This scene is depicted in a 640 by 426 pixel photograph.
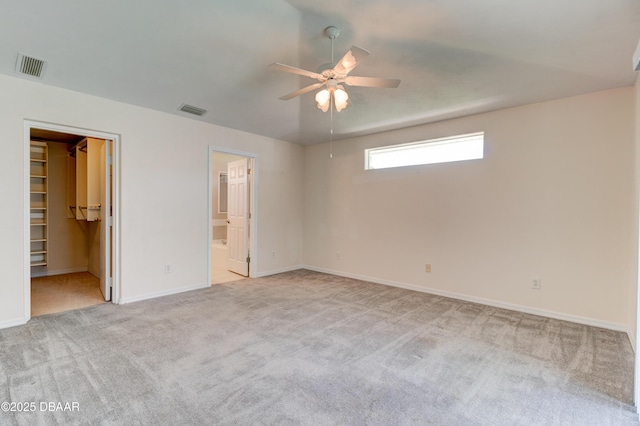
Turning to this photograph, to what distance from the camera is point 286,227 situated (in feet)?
19.1

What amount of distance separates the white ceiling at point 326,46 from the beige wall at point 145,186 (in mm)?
263

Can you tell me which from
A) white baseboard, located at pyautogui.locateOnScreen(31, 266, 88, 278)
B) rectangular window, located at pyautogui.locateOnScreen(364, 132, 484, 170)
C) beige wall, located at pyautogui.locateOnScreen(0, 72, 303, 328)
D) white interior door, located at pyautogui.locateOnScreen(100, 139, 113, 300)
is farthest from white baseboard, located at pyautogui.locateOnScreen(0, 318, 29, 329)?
rectangular window, located at pyautogui.locateOnScreen(364, 132, 484, 170)

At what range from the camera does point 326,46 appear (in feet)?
9.04

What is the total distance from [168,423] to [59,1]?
300 centimetres

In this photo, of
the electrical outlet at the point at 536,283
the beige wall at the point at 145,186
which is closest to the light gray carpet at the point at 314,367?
the electrical outlet at the point at 536,283

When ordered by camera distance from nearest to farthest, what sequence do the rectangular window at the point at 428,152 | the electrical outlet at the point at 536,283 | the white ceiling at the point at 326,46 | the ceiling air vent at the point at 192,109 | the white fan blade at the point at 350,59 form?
1. the white fan blade at the point at 350,59
2. the white ceiling at the point at 326,46
3. the electrical outlet at the point at 536,283
4. the ceiling air vent at the point at 192,109
5. the rectangular window at the point at 428,152

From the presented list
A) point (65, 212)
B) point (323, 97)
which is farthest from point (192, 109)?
point (65, 212)

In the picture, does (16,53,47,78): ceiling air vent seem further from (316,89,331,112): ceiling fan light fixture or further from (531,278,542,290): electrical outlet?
(531,278,542,290): electrical outlet

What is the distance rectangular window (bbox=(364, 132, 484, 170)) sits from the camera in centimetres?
407

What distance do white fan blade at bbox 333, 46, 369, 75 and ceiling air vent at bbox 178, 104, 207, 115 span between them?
2420mm

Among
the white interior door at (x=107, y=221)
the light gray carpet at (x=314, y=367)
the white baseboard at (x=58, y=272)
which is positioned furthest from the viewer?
the white baseboard at (x=58, y=272)

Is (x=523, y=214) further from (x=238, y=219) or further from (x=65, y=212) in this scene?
(x=65, y=212)

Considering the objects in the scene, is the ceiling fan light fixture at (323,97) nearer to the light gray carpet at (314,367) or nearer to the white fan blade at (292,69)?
the white fan blade at (292,69)

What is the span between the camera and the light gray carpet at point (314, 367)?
1817mm
